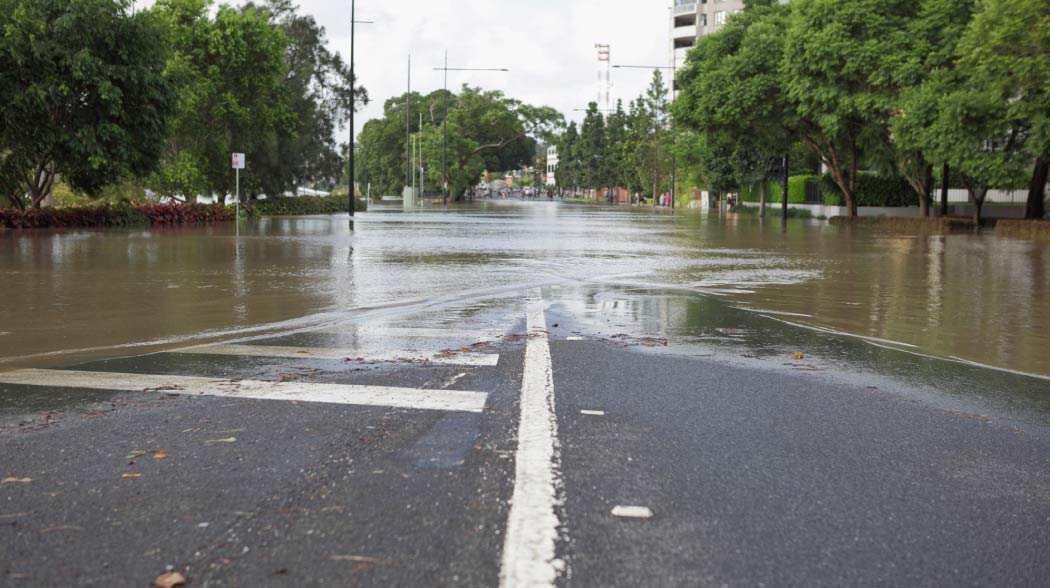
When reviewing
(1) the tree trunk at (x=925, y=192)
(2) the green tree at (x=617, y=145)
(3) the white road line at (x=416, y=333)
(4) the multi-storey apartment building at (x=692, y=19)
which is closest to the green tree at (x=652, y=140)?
(2) the green tree at (x=617, y=145)

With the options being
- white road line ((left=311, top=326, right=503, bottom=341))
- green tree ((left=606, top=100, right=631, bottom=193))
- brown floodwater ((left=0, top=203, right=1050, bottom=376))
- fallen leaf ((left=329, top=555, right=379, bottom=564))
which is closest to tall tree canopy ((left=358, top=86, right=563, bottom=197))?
green tree ((left=606, top=100, right=631, bottom=193))

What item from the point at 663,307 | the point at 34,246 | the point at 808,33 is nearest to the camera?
the point at 663,307

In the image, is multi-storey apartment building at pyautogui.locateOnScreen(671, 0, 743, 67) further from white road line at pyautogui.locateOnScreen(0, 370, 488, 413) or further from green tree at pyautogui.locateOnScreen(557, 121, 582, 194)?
white road line at pyautogui.locateOnScreen(0, 370, 488, 413)

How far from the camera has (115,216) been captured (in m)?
33.8

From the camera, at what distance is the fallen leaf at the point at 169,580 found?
3221 mm

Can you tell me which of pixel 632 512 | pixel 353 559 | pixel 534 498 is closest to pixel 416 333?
pixel 534 498

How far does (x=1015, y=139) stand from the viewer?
32.3 meters

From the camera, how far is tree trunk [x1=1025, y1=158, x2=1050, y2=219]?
33688 mm

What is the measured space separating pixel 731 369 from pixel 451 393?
2.39 metres

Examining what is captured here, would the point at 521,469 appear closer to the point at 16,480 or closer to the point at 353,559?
the point at 353,559

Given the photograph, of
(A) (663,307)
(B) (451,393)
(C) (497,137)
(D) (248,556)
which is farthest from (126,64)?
(C) (497,137)

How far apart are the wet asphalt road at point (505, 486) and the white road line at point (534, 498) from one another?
0.05m

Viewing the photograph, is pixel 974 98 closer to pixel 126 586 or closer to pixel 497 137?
pixel 126 586

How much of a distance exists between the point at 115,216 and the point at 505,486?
32973 millimetres
